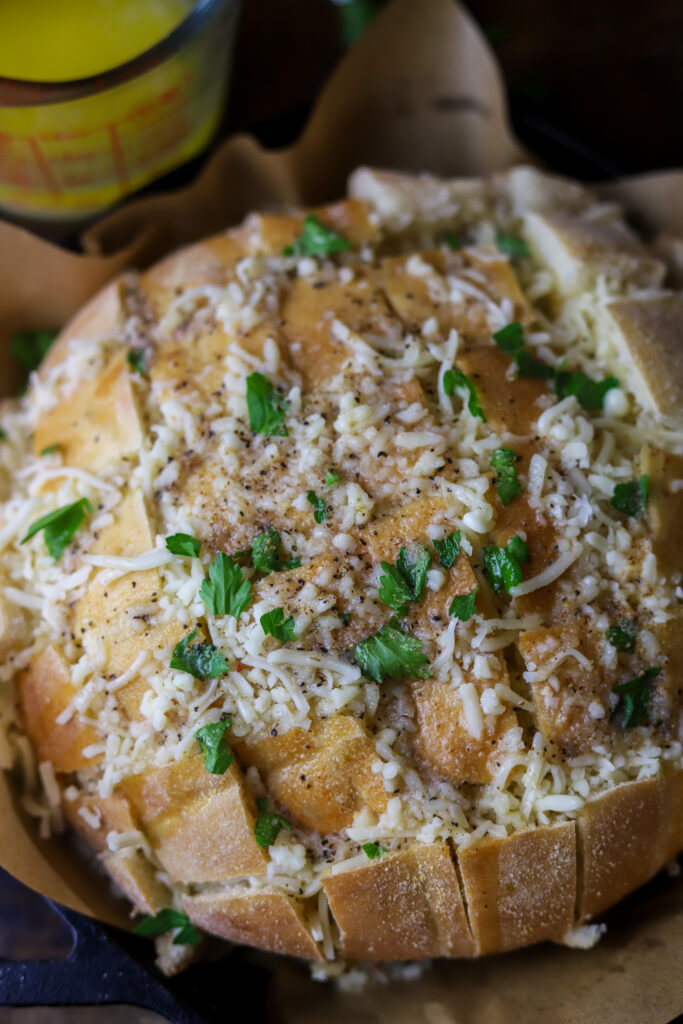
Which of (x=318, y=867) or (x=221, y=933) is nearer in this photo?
(x=318, y=867)

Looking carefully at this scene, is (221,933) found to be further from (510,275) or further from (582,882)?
(510,275)

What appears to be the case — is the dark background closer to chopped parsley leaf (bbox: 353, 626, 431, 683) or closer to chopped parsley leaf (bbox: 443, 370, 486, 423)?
chopped parsley leaf (bbox: 443, 370, 486, 423)

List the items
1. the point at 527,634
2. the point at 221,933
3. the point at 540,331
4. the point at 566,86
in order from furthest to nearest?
1. the point at 566,86
2. the point at 540,331
3. the point at 221,933
4. the point at 527,634

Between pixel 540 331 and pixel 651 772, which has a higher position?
pixel 540 331

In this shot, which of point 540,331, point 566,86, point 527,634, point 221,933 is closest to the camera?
point 527,634

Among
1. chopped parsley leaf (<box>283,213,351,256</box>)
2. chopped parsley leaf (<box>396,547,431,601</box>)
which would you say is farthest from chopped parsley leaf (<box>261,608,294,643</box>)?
chopped parsley leaf (<box>283,213,351,256</box>)

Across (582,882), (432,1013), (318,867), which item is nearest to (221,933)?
(318,867)

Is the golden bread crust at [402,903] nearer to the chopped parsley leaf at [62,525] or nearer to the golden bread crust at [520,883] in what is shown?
the golden bread crust at [520,883]
